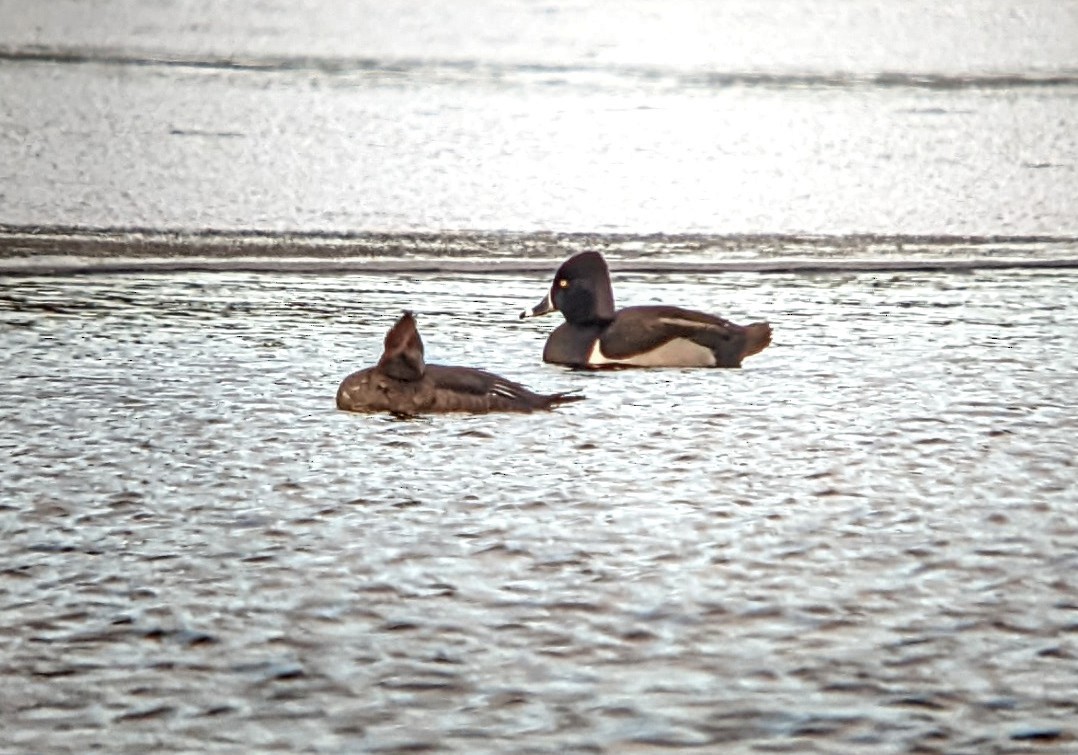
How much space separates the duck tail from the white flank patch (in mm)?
121

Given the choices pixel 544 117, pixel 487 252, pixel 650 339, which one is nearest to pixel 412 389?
pixel 650 339

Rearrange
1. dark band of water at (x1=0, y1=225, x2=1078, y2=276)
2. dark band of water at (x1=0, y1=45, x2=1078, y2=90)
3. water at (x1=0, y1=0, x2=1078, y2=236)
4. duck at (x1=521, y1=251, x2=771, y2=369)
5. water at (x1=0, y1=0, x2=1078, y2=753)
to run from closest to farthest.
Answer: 1. water at (x1=0, y1=0, x2=1078, y2=753)
2. duck at (x1=521, y1=251, x2=771, y2=369)
3. dark band of water at (x1=0, y1=225, x2=1078, y2=276)
4. water at (x1=0, y1=0, x2=1078, y2=236)
5. dark band of water at (x1=0, y1=45, x2=1078, y2=90)

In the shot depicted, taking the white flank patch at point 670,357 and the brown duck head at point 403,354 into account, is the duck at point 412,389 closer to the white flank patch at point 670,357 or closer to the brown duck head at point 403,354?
the brown duck head at point 403,354

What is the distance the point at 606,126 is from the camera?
31.5 ft

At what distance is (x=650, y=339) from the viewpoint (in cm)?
564

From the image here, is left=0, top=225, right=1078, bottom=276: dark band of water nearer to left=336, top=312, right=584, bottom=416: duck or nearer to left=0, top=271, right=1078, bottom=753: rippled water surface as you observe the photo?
left=0, top=271, right=1078, bottom=753: rippled water surface

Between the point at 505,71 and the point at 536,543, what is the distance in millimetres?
7321

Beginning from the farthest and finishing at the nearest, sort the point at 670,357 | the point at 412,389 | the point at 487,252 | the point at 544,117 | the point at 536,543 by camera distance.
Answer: the point at 544,117
the point at 487,252
the point at 670,357
the point at 412,389
the point at 536,543

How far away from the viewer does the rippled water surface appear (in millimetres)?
2842

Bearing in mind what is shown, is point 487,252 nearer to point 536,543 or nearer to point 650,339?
point 650,339

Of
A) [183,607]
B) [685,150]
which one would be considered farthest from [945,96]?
[183,607]

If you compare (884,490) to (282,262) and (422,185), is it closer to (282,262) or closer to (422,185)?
(282,262)

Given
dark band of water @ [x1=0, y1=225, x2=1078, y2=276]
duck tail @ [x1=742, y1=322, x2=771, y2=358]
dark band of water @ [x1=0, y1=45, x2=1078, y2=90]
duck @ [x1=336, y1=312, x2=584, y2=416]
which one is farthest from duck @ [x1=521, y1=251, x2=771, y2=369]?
dark band of water @ [x1=0, y1=45, x2=1078, y2=90]

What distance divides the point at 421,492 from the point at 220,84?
644 cm
